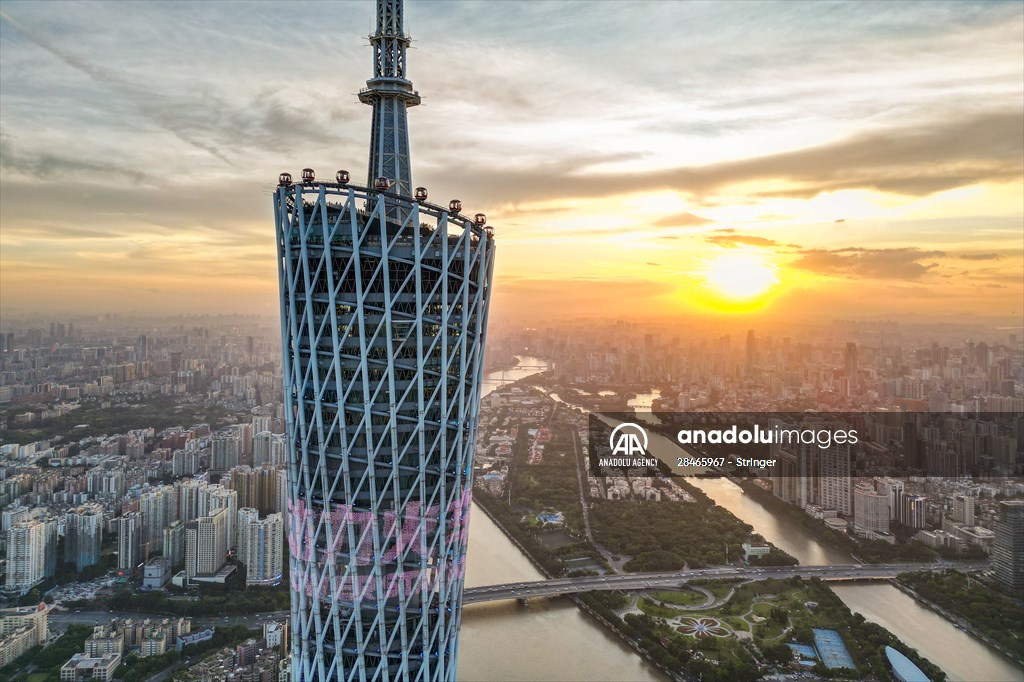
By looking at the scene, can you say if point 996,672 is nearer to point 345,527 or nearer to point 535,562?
point 535,562

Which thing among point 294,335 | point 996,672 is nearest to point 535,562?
point 996,672

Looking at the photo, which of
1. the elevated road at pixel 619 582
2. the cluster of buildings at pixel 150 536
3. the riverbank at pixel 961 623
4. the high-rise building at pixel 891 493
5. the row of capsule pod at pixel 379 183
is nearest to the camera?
the row of capsule pod at pixel 379 183

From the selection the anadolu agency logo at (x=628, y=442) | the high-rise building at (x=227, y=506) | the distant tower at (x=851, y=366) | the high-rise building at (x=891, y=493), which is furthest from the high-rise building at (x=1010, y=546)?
the high-rise building at (x=227, y=506)

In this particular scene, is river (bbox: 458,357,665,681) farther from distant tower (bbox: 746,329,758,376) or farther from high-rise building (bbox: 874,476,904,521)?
distant tower (bbox: 746,329,758,376)

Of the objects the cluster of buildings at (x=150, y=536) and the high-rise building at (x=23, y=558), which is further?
the cluster of buildings at (x=150, y=536)

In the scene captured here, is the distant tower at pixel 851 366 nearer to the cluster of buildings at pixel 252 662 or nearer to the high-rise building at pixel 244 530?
the high-rise building at pixel 244 530

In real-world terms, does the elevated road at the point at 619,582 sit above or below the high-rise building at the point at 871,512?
below

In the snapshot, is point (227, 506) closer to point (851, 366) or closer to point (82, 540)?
point (82, 540)

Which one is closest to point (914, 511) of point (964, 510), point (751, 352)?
point (964, 510)
